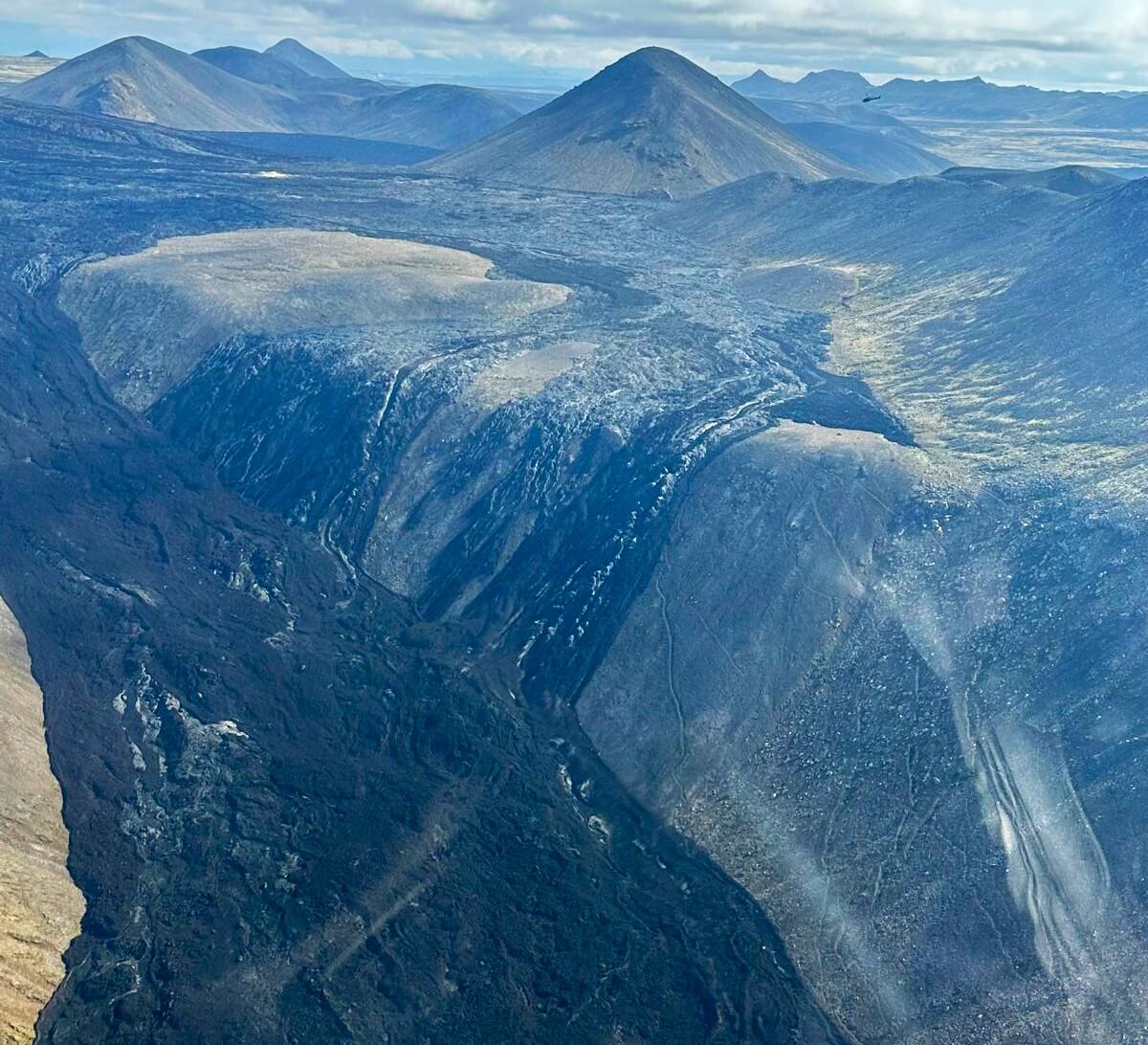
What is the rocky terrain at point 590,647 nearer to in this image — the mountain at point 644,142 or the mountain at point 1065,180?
the mountain at point 1065,180

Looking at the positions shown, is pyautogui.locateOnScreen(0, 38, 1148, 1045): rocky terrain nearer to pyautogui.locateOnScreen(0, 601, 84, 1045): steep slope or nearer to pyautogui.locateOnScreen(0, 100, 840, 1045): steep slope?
pyautogui.locateOnScreen(0, 100, 840, 1045): steep slope

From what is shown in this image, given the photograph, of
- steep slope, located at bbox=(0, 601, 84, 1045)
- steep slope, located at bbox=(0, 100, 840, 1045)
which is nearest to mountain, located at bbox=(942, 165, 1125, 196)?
steep slope, located at bbox=(0, 100, 840, 1045)

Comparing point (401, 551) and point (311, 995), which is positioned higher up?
point (401, 551)

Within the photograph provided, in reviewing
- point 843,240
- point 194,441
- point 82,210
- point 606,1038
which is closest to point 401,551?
point 194,441

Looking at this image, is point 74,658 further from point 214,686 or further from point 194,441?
point 194,441

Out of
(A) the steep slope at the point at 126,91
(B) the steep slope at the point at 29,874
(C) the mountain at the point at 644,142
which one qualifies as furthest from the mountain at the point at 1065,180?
(A) the steep slope at the point at 126,91

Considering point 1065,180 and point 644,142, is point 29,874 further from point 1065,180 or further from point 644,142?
point 644,142
